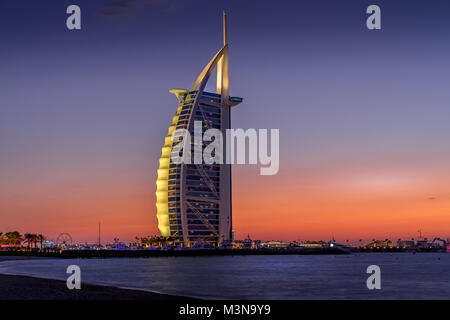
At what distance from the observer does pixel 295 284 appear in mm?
64125
